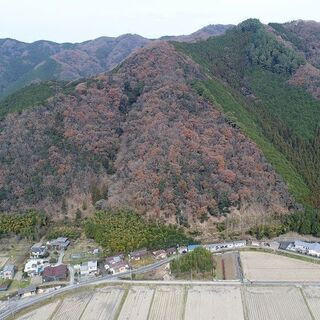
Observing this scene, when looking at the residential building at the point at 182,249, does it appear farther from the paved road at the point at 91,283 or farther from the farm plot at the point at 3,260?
the farm plot at the point at 3,260

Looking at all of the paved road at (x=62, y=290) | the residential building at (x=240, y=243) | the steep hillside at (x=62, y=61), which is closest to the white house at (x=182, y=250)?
the paved road at (x=62, y=290)

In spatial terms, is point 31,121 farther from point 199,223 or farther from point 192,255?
point 192,255

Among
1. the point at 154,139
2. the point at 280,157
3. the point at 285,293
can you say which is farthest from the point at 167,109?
the point at 285,293

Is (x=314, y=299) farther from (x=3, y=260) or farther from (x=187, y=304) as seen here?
(x=3, y=260)

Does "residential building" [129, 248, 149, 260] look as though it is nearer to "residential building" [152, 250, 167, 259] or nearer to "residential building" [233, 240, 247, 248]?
"residential building" [152, 250, 167, 259]

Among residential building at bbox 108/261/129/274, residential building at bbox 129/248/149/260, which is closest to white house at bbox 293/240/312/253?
residential building at bbox 129/248/149/260

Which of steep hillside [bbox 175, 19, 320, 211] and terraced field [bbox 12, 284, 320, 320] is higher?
steep hillside [bbox 175, 19, 320, 211]
